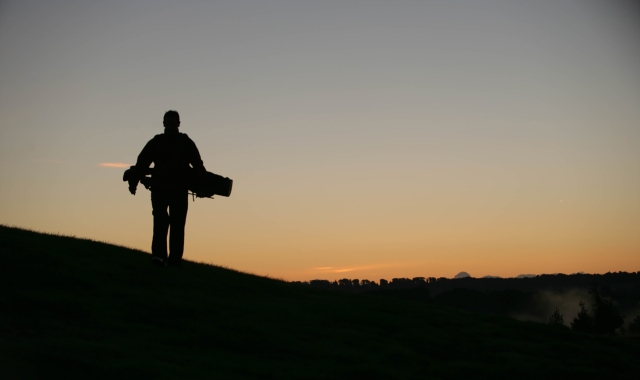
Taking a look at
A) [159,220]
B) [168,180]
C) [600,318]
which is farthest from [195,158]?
[600,318]

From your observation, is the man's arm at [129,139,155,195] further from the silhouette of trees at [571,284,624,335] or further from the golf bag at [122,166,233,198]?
the silhouette of trees at [571,284,624,335]

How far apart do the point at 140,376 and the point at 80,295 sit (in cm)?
383

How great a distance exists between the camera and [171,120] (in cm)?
1507

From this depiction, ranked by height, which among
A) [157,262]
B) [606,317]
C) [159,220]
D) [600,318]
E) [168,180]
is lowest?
[157,262]

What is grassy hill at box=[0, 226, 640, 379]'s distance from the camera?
832cm

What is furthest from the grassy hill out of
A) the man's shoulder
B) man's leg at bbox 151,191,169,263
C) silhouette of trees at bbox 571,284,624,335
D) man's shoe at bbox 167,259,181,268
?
silhouette of trees at bbox 571,284,624,335

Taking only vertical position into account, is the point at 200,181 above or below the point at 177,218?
above

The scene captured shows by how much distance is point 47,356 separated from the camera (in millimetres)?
7680

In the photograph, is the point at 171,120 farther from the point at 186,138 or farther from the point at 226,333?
the point at 226,333

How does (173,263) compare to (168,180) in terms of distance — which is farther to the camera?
(173,263)

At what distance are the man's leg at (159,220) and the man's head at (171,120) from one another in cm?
160

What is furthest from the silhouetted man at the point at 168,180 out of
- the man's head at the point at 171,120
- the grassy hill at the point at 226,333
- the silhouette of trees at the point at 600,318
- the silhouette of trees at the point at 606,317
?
the silhouette of trees at the point at 606,317

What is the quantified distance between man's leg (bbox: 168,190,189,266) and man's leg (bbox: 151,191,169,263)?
0.13 meters

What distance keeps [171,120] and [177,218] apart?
2.26 m
